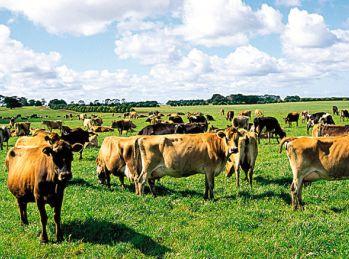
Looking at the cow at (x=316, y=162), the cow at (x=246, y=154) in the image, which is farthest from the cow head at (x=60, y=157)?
the cow at (x=246, y=154)

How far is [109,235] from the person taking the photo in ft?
28.7

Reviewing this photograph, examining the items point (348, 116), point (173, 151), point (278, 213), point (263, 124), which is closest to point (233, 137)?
point (173, 151)

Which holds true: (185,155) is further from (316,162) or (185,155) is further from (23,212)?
(23,212)

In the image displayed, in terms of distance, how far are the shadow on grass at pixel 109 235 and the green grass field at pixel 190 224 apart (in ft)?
0.07

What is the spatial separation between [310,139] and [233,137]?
7.59 ft

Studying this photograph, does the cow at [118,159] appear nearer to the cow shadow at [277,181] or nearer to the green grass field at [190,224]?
the green grass field at [190,224]

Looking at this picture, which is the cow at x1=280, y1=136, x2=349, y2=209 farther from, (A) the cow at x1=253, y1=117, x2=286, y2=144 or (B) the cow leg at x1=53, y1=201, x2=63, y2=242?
(A) the cow at x1=253, y1=117, x2=286, y2=144

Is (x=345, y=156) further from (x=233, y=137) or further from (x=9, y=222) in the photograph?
(x=9, y=222)

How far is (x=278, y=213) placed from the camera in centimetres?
994

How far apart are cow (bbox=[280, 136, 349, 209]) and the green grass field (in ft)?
2.42

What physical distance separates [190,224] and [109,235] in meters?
2.00

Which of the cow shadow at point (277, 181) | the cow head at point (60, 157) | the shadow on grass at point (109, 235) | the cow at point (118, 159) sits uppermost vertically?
the cow head at point (60, 157)

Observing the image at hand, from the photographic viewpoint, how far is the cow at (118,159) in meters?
13.0

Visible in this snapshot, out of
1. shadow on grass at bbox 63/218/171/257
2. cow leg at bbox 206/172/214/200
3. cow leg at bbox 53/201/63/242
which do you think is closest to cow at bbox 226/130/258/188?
cow leg at bbox 206/172/214/200
